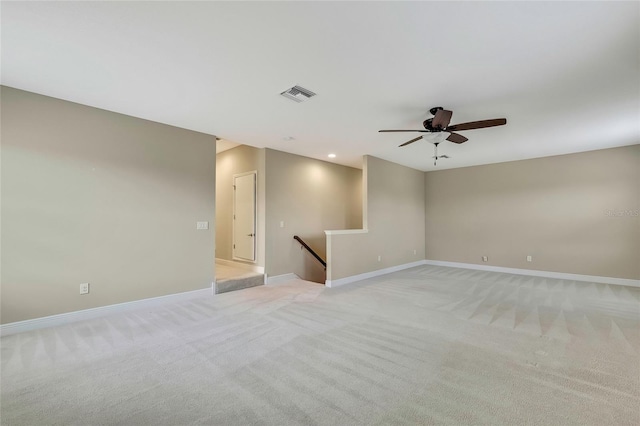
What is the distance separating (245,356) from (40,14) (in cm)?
319

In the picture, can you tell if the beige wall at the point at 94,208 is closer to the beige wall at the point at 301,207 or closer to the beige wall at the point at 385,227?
the beige wall at the point at 301,207

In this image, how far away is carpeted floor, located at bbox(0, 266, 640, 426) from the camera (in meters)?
1.85

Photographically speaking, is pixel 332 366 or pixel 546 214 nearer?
pixel 332 366

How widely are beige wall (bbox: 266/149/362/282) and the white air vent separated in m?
2.48

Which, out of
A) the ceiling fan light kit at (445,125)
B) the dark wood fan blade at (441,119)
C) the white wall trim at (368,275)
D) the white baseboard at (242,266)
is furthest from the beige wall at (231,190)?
the dark wood fan blade at (441,119)

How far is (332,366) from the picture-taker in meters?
2.42

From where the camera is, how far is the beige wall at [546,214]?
558 centimetres

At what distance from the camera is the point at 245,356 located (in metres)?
2.61

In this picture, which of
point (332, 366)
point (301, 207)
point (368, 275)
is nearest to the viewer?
point (332, 366)

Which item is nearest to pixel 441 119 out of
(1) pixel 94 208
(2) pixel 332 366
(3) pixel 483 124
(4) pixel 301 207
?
(3) pixel 483 124

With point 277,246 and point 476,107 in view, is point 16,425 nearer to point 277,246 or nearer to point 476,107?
point 277,246

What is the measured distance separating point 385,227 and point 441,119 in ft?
12.3

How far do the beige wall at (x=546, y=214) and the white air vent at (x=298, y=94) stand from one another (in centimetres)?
607

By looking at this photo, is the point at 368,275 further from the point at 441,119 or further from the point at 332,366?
the point at 332,366
